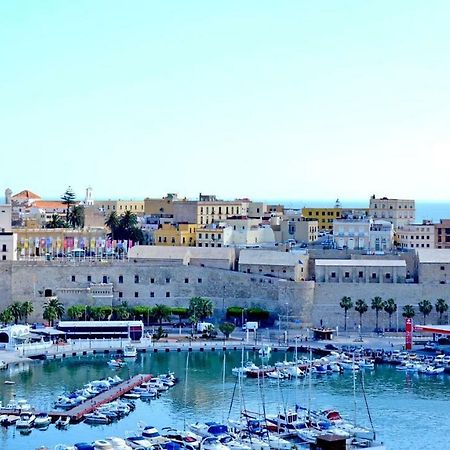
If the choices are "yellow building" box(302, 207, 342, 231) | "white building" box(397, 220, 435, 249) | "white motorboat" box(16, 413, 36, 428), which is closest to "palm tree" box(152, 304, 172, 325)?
"white building" box(397, 220, 435, 249)

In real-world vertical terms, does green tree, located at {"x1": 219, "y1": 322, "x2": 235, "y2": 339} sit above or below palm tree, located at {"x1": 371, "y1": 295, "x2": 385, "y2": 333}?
below

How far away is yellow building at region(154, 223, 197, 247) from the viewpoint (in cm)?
7275

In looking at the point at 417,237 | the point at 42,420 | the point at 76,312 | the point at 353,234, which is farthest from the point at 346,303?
the point at 42,420

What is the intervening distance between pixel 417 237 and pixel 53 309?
26.4 metres

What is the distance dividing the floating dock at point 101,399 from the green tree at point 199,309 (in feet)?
37.9

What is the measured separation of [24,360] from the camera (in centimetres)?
5038

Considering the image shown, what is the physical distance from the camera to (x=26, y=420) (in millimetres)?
38281

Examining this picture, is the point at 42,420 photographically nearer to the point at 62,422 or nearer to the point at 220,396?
the point at 62,422

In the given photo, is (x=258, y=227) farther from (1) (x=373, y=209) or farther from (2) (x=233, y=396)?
(2) (x=233, y=396)

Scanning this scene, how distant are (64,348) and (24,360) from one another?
2.78 meters

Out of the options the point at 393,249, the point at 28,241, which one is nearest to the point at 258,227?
the point at 393,249

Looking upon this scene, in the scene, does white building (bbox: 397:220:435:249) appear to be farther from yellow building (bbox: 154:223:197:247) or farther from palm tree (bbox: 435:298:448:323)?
palm tree (bbox: 435:298:448:323)

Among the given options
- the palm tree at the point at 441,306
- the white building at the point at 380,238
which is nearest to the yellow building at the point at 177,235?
the white building at the point at 380,238

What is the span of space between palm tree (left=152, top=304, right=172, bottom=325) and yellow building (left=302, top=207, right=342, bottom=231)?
26.9 meters
